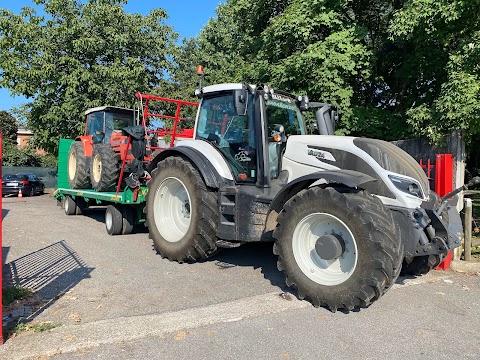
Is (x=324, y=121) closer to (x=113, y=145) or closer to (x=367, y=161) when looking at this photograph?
(x=367, y=161)

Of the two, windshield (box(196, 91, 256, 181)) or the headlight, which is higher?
windshield (box(196, 91, 256, 181))

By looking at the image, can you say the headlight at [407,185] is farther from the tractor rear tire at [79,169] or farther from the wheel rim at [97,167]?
the tractor rear tire at [79,169]

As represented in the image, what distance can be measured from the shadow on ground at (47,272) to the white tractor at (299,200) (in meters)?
1.34

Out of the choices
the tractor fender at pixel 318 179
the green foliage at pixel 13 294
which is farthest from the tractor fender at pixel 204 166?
the green foliage at pixel 13 294

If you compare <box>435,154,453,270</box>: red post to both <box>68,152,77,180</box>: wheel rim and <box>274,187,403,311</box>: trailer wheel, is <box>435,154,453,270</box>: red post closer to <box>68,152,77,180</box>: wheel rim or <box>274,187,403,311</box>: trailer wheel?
<box>274,187,403,311</box>: trailer wheel

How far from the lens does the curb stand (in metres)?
5.98

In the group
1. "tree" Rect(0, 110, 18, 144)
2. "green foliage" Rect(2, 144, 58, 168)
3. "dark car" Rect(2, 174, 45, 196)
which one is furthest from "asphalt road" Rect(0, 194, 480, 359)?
"tree" Rect(0, 110, 18, 144)

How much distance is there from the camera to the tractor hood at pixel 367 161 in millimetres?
4359

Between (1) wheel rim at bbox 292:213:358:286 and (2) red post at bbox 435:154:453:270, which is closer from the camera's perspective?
(1) wheel rim at bbox 292:213:358:286

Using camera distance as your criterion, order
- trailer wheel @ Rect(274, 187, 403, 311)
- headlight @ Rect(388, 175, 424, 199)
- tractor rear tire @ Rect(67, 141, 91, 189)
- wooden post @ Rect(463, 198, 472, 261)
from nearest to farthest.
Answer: trailer wheel @ Rect(274, 187, 403, 311)
headlight @ Rect(388, 175, 424, 199)
wooden post @ Rect(463, 198, 472, 261)
tractor rear tire @ Rect(67, 141, 91, 189)

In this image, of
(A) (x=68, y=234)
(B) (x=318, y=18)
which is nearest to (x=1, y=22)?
(A) (x=68, y=234)

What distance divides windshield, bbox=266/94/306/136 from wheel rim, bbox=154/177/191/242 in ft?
6.23

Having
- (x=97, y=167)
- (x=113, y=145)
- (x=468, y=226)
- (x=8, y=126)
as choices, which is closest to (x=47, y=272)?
(x=97, y=167)

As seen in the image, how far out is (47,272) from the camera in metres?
5.63
